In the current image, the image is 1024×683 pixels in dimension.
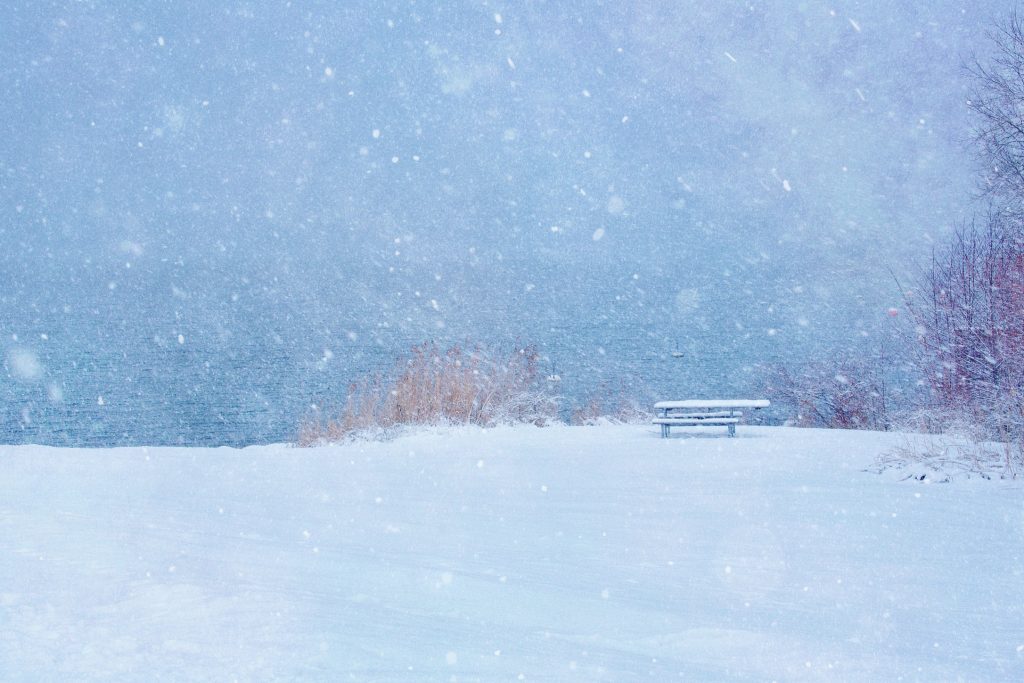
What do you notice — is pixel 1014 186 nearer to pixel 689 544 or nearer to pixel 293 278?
pixel 689 544

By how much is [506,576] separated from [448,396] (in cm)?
789

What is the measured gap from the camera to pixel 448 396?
11.7 m

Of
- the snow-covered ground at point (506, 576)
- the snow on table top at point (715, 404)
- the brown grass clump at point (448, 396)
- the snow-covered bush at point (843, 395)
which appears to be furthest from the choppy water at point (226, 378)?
the snow-covered ground at point (506, 576)

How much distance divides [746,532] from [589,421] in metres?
7.94

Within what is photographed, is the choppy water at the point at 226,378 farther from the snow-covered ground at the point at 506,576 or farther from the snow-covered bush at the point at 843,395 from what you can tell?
the snow-covered ground at the point at 506,576

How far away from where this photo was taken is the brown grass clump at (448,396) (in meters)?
11.3

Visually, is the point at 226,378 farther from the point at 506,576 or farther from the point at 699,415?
the point at 506,576

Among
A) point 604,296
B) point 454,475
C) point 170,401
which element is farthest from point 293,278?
point 454,475

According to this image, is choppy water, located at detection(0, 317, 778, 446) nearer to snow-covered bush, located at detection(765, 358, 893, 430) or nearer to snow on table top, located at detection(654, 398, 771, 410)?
snow on table top, located at detection(654, 398, 771, 410)

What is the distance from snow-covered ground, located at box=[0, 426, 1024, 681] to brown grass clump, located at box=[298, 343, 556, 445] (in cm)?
387

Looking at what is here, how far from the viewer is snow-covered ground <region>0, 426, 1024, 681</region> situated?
2732mm

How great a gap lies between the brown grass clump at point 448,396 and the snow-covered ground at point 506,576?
12.7 ft

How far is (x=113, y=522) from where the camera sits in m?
4.80

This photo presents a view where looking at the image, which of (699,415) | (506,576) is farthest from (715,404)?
(506,576)
